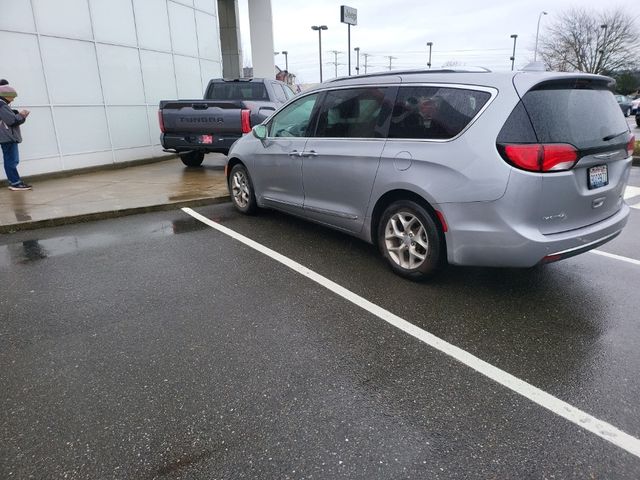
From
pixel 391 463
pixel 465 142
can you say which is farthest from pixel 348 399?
pixel 465 142

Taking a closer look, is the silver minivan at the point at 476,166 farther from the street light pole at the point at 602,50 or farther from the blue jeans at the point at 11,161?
the street light pole at the point at 602,50

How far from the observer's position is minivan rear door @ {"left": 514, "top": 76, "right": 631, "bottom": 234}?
3371 millimetres

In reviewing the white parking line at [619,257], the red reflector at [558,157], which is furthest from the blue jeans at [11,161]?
the white parking line at [619,257]

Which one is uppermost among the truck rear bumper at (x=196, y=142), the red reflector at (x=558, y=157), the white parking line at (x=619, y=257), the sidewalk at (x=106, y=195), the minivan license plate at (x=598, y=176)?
the red reflector at (x=558, y=157)

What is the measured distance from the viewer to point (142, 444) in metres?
2.30

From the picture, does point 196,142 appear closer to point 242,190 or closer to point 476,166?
point 242,190

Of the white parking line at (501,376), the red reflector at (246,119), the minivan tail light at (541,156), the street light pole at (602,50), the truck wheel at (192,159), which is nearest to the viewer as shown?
the white parking line at (501,376)

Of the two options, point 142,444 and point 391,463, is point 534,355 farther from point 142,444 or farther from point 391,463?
point 142,444

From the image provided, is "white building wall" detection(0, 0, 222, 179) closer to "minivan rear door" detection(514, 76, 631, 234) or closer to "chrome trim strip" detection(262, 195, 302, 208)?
"chrome trim strip" detection(262, 195, 302, 208)

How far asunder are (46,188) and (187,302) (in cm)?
635

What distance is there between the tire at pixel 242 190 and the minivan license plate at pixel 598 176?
13.4 ft

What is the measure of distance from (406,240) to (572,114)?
159cm

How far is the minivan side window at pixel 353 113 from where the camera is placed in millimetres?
4375

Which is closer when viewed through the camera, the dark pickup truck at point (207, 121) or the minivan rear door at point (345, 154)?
the minivan rear door at point (345, 154)
